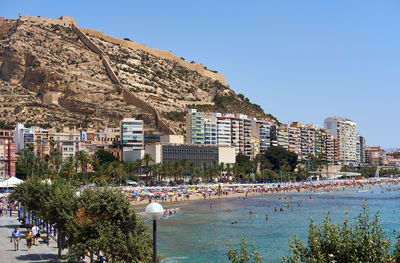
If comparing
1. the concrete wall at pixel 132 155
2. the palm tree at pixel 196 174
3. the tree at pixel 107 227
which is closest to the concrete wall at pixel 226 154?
the palm tree at pixel 196 174

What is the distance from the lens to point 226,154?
13262 cm

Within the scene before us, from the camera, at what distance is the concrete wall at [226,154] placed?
130875mm

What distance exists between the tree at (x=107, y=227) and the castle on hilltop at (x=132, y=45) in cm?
15314

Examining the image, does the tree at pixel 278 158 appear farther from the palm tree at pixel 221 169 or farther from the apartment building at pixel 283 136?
the apartment building at pixel 283 136

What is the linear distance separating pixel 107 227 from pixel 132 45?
164316mm

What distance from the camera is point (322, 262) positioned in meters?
10.3

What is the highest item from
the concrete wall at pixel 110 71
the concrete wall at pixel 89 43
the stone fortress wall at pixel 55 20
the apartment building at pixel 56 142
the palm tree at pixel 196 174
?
the stone fortress wall at pixel 55 20

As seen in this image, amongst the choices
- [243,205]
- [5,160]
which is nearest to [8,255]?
[243,205]

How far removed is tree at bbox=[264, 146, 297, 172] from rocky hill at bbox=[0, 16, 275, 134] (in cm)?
2632

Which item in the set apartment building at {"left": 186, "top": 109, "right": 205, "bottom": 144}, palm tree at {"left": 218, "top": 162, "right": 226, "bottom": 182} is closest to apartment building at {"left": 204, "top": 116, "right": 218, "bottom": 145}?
apartment building at {"left": 186, "top": 109, "right": 205, "bottom": 144}

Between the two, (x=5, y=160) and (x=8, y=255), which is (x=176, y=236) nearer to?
(x=8, y=255)

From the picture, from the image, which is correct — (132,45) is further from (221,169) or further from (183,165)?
(183,165)

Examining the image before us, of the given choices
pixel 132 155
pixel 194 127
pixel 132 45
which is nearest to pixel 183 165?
pixel 132 155

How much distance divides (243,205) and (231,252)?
6397 centimetres
